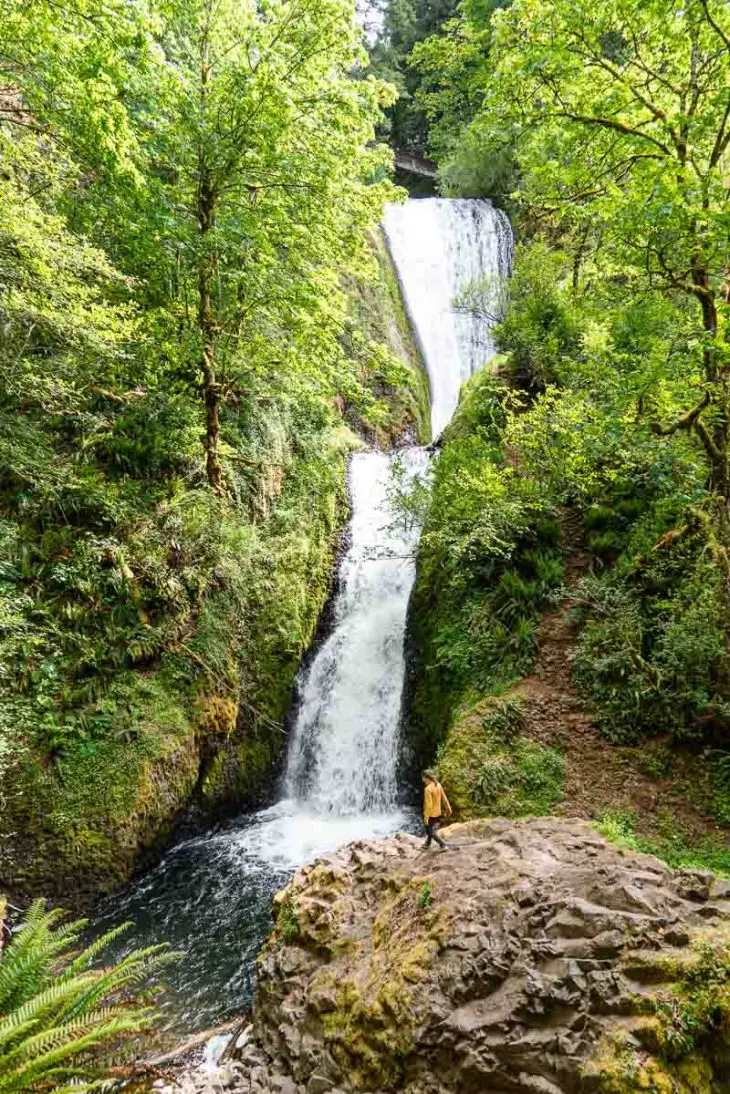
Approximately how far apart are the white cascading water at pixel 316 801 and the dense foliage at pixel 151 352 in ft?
2.37

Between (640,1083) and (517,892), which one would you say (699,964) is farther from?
(517,892)

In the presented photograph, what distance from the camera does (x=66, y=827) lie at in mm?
6457

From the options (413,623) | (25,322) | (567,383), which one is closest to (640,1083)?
(413,623)

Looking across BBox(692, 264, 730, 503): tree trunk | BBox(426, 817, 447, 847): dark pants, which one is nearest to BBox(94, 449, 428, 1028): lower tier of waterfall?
BBox(426, 817, 447, 847): dark pants

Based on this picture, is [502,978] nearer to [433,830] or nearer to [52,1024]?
[433,830]

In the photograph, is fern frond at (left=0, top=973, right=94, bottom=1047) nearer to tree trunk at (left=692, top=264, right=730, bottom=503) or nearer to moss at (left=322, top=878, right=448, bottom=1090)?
moss at (left=322, top=878, right=448, bottom=1090)

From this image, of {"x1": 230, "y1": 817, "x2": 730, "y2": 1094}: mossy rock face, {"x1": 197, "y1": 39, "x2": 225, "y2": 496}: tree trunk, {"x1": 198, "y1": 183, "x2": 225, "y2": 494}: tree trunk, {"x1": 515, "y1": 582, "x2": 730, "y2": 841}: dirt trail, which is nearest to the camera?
Result: {"x1": 230, "y1": 817, "x2": 730, "y2": 1094}: mossy rock face

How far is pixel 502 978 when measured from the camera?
3525mm

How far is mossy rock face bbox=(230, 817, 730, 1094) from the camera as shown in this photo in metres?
2.97

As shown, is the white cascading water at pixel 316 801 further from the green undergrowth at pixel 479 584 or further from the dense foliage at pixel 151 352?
the green undergrowth at pixel 479 584

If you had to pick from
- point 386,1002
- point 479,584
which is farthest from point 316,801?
point 386,1002

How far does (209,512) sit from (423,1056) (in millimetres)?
7149

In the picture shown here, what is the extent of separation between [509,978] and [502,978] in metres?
0.05

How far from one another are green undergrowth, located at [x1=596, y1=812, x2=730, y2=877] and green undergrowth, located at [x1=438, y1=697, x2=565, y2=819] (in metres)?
0.78
